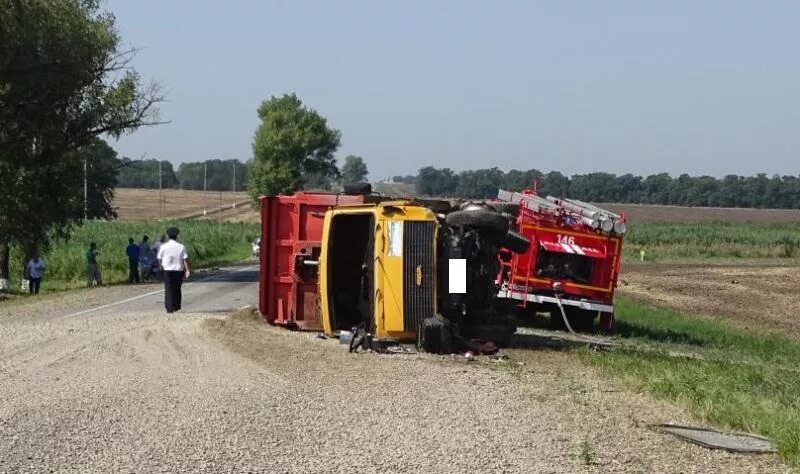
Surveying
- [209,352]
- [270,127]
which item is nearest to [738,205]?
[270,127]

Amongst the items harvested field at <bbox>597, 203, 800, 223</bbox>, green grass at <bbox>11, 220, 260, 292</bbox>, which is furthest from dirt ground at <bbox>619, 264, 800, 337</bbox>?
harvested field at <bbox>597, 203, 800, 223</bbox>

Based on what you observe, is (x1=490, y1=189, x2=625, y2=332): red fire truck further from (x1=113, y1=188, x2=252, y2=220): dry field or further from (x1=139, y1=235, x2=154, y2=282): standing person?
(x1=113, y1=188, x2=252, y2=220): dry field

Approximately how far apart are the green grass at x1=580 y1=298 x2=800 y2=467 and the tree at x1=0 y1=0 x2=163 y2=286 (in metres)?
19.6

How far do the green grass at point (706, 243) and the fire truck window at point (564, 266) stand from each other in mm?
44747

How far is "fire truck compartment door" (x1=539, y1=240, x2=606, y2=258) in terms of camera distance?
75.0ft

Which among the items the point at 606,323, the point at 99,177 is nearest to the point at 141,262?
the point at 99,177

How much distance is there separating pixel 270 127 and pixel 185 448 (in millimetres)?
94525

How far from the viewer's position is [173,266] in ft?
66.0

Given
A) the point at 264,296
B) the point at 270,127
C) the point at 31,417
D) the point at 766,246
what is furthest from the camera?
the point at 270,127

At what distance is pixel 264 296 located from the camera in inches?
735

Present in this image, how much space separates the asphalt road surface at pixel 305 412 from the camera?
29.1 feet

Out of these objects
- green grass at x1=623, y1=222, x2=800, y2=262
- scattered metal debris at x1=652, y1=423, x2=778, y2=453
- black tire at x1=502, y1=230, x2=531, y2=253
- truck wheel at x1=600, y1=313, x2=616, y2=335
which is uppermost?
black tire at x1=502, y1=230, x2=531, y2=253

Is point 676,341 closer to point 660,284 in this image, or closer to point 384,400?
point 384,400

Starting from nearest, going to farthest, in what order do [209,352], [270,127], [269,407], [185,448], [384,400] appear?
[185,448], [269,407], [384,400], [209,352], [270,127]
